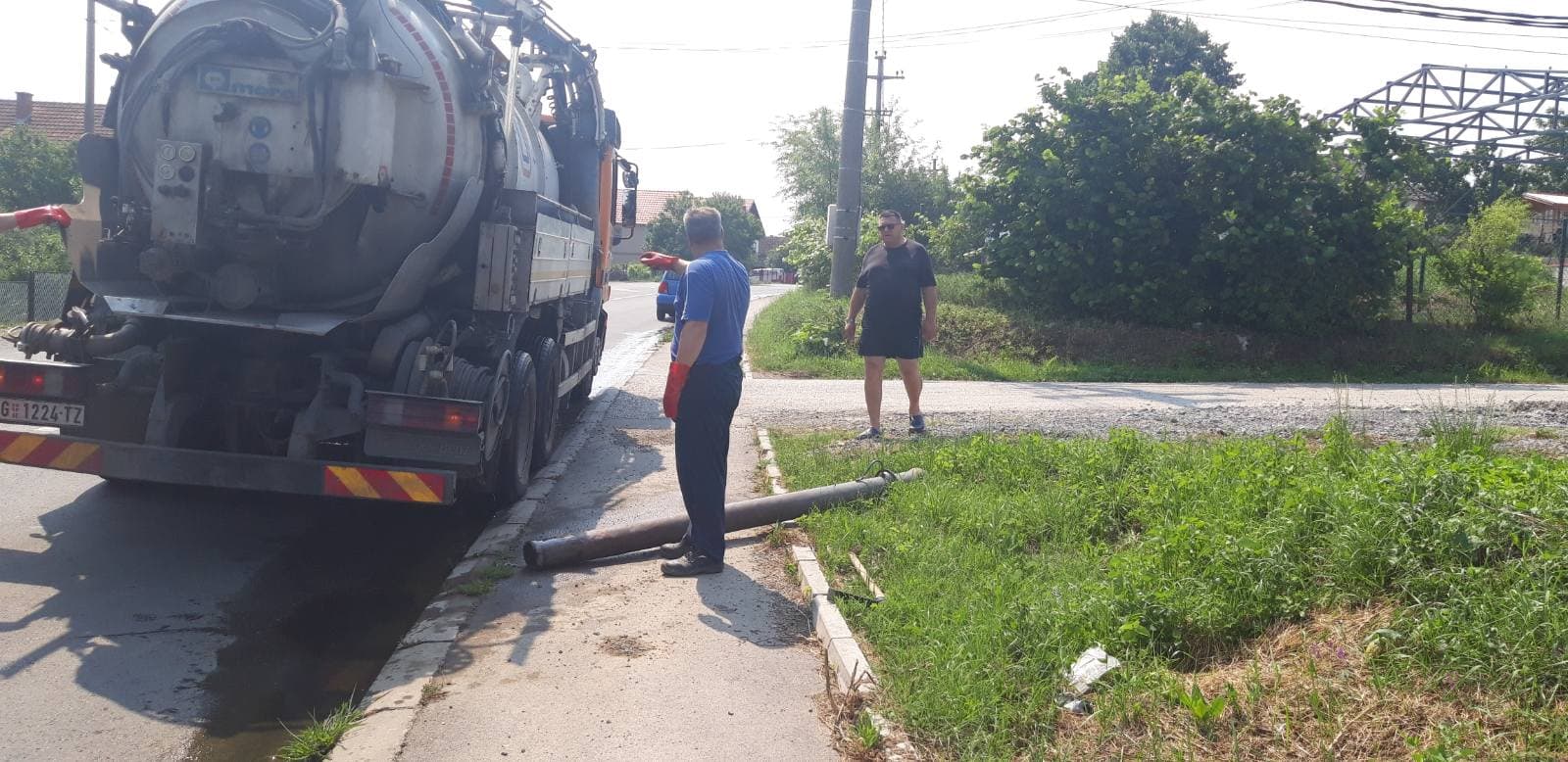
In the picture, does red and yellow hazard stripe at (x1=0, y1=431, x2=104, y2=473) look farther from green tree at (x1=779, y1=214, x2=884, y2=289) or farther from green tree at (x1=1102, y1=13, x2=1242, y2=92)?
green tree at (x1=1102, y1=13, x2=1242, y2=92)

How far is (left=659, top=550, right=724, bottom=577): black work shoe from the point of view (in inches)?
242

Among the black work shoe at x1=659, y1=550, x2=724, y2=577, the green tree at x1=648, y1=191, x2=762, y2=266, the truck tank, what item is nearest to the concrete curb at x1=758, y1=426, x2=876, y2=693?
the black work shoe at x1=659, y1=550, x2=724, y2=577

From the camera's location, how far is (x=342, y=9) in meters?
6.31

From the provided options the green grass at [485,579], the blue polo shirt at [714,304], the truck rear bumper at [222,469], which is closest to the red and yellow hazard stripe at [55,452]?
the truck rear bumper at [222,469]

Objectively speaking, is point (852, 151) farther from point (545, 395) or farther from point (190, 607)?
point (190, 607)

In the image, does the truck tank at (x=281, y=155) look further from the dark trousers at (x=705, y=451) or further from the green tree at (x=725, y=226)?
the green tree at (x=725, y=226)

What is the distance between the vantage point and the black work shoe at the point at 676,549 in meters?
6.36

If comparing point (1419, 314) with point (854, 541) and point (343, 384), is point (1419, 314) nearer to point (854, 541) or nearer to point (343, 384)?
point (854, 541)

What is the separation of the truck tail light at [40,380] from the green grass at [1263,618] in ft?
13.5

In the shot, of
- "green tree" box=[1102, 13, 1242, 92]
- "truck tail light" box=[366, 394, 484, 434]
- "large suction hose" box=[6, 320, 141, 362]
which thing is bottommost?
"truck tail light" box=[366, 394, 484, 434]

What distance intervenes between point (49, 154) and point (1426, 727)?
29.4 m

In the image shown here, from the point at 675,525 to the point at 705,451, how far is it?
692 millimetres

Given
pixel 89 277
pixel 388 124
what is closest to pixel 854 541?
pixel 388 124

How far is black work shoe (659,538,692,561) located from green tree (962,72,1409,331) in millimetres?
12318
